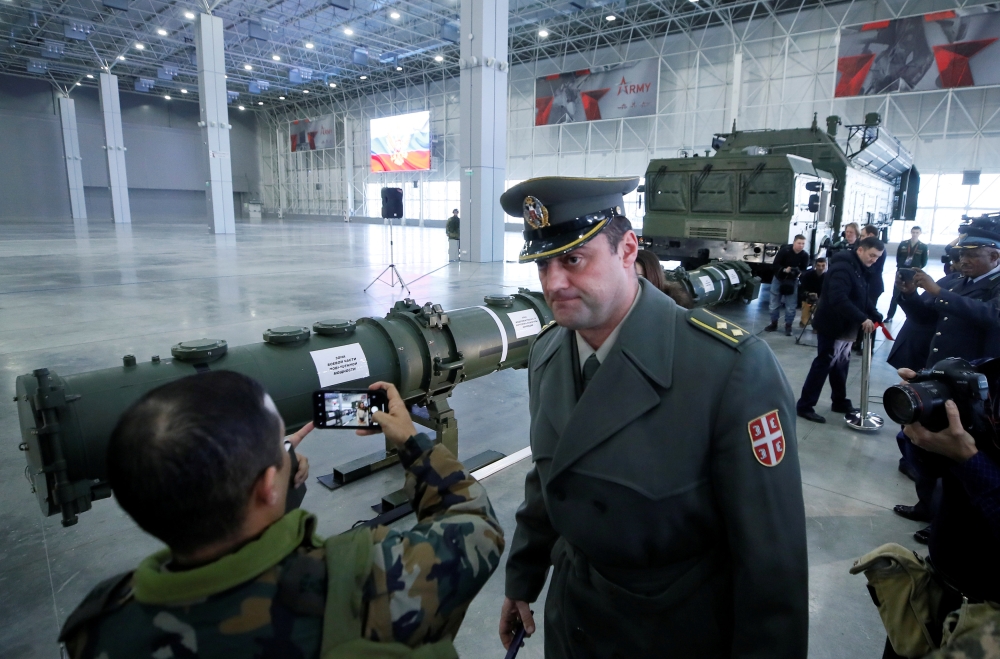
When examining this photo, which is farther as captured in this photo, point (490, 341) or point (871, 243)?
point (871, 243)

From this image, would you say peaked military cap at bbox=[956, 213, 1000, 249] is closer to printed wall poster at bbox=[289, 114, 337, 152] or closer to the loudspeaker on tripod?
the loudspeaker on tripod

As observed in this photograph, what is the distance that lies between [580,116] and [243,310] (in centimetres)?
2043

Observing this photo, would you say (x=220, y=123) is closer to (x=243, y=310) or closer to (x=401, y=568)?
(x=243, y=310)

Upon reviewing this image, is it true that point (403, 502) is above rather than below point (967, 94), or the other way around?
below

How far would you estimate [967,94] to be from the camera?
1728 centimetres

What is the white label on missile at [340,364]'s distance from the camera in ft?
9.73

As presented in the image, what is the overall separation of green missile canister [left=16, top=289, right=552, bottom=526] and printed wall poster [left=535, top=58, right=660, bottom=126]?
2138 centimetres

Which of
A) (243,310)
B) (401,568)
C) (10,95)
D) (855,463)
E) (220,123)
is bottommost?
(855,463)

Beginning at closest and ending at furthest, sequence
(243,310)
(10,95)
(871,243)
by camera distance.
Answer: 1. (871,243)
2. (243,310)
3. (10,95)

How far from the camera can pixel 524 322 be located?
4.02 meters

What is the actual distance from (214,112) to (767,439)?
23439mm

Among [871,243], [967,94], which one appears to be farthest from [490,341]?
[967,94]

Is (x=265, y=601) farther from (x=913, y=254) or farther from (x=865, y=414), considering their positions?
(x=913, y=254)

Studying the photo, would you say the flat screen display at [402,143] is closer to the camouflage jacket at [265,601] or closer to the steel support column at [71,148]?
the steel support column at [71,148]
